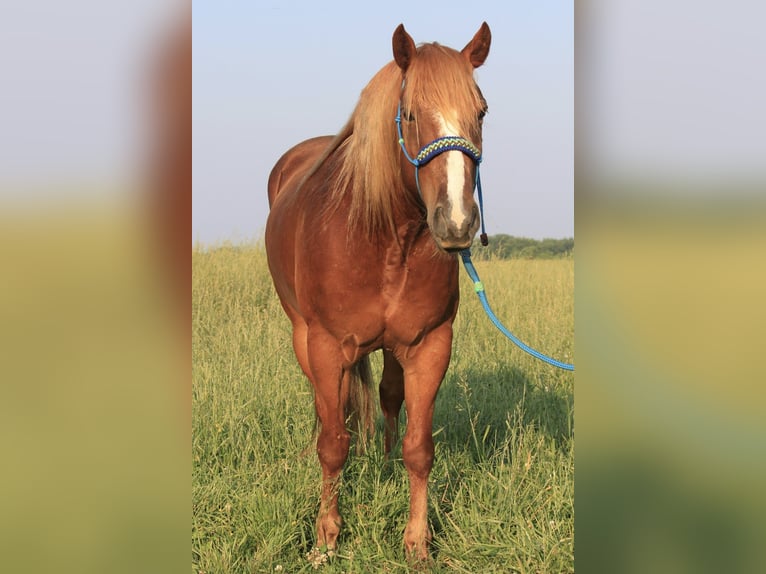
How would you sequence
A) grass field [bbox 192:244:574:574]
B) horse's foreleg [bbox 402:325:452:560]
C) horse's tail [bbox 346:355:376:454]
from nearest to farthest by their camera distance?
1. grass field [bbox 192:244:574:574]
2. horse's foreleg [bbox 402:325:452:560]
3. horse's tail [bbox 346:355:376:454]

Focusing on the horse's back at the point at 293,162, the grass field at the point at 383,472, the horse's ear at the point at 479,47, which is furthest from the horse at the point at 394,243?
the horse's back at the point at 293,162

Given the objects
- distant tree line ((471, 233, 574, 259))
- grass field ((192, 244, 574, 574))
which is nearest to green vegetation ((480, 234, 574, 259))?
distant tree line ((471, 233, 574, 259))

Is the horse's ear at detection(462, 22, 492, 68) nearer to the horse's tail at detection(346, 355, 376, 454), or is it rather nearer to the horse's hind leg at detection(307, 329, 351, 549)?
the horse's hind leg at detection(307, 329, 351, 549)

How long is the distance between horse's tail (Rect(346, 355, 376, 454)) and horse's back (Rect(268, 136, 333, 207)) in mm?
1320

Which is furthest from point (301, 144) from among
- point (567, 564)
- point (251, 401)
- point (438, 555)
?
point (567, 564)

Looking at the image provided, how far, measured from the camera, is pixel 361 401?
3799 millimetres

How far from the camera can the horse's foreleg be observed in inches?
118

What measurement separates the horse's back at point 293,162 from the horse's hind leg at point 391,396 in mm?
1373

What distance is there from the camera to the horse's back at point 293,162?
450cm

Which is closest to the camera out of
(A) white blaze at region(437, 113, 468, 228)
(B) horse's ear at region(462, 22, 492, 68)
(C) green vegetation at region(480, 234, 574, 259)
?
(A) white blaze at region(437, 113, 468, 228)
